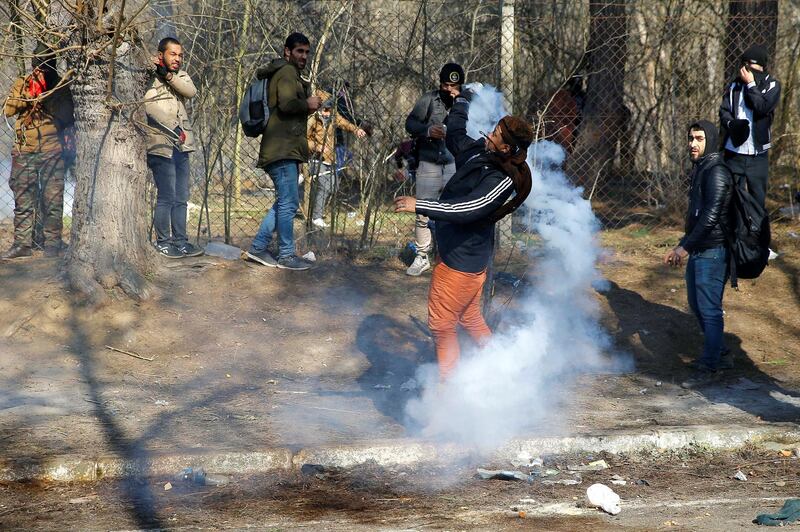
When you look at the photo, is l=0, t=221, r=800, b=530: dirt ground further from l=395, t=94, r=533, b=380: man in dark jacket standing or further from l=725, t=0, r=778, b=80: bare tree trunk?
l=725, t=0, r=778, b=80: bare tree trunk

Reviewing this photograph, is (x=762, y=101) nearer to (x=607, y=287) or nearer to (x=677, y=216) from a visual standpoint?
(x=607, y=287)

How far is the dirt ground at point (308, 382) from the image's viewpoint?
489 centimetres

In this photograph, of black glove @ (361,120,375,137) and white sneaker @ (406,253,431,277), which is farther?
black glove @ (361,120,375,137)

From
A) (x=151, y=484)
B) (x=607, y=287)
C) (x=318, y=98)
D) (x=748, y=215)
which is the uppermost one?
(x=318, y=98)

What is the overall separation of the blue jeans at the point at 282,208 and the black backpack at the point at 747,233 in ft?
12.5

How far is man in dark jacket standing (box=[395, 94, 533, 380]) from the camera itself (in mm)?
5621

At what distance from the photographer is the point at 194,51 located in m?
9.85

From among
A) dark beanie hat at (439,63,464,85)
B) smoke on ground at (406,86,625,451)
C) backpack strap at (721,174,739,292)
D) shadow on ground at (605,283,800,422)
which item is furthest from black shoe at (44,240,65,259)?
backpack strap at (721,174,739,292)

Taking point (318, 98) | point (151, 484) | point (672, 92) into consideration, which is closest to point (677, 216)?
point (672, 92)

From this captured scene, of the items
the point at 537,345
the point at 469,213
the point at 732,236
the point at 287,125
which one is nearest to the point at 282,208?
the point at 287,125

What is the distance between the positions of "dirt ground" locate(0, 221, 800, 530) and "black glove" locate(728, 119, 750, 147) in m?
1.52

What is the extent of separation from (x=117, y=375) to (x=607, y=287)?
4588 mm

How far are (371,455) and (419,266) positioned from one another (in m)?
3.79

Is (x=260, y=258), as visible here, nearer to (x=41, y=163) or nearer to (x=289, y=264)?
(x=289, y=264)
